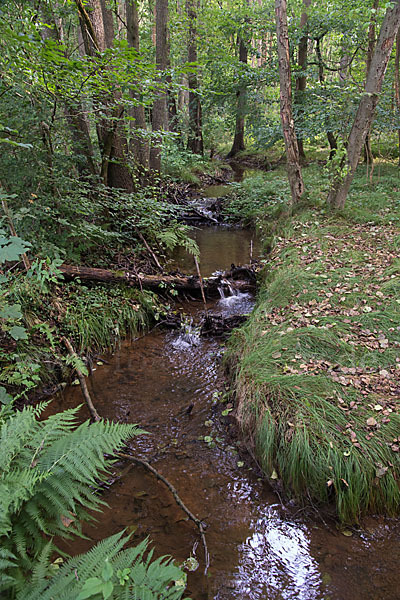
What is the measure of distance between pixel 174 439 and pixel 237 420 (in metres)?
0.67

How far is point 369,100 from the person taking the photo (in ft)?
19.9

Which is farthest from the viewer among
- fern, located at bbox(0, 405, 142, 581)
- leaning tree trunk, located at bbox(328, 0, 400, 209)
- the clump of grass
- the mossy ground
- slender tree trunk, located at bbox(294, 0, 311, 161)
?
slender tree trunk, located at bbox(294, 0, 311, 161)

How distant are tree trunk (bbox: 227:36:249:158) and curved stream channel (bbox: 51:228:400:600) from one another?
11319 millimetres

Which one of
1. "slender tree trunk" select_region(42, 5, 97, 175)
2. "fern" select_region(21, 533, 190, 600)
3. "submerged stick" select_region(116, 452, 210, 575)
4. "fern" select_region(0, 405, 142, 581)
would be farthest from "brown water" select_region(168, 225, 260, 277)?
"fern" select_region(21, 533, 190, 600)

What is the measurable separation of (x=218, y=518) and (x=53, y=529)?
1.49m

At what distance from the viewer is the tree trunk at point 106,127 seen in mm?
5031

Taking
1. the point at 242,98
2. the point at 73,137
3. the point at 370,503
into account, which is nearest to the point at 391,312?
the point at 370,503

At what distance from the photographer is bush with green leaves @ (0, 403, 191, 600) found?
4.27 ft

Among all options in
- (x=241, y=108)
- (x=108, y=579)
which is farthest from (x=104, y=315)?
(x=241, y=108)

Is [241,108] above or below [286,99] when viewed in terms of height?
above

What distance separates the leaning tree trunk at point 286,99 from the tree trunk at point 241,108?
204 inches

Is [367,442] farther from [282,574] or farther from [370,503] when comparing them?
[282,574]

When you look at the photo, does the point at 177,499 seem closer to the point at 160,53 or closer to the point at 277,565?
the point at 277,565

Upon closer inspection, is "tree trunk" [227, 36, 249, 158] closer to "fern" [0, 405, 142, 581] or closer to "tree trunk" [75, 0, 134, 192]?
"tree trunk" [75, 0, 134, 192]
